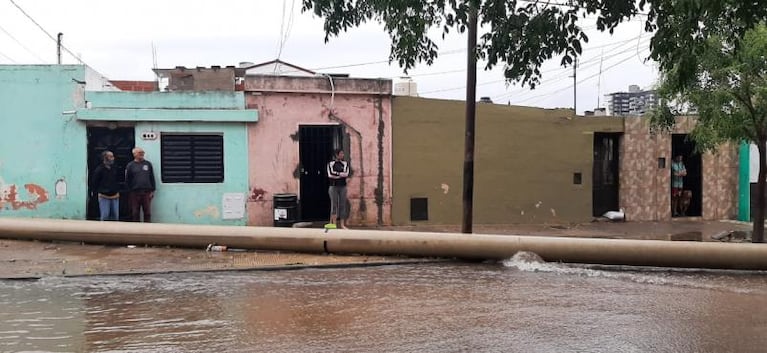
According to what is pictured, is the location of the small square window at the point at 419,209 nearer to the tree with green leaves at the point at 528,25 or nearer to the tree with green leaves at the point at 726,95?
the tree with green leaves at the point at 726,95

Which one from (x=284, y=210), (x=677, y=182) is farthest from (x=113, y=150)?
(x=677, y=182)

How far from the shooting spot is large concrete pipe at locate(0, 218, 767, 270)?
29.2 feet

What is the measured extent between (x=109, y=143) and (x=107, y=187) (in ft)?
4.23

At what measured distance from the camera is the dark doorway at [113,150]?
43.5 ft

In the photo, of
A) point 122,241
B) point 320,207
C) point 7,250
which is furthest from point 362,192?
point 7,250

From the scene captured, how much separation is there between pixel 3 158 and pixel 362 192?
22.8 feet

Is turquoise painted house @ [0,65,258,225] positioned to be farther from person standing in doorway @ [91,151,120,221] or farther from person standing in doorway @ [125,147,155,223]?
person standing in doorway @ [91,151,120,221]

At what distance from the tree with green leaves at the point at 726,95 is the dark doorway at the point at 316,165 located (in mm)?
6356

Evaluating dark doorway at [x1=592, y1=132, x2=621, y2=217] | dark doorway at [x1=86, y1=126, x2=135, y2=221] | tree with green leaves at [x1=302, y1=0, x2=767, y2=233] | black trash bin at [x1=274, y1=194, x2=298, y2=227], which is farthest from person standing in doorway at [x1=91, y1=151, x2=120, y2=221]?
dark doorway at [x1=592, y1=132, x2=621, y2=217]

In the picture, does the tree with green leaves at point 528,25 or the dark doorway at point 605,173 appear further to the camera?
the dark doorway at point 605,173

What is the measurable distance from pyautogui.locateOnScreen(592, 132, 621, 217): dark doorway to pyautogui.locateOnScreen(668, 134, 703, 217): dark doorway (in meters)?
1.47

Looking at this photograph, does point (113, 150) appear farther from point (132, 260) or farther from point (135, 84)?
point (135, 84)

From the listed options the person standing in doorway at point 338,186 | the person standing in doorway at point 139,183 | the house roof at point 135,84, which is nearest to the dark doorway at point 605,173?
the person standing in doorway at point 338,186

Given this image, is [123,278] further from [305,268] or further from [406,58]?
[406,58]
